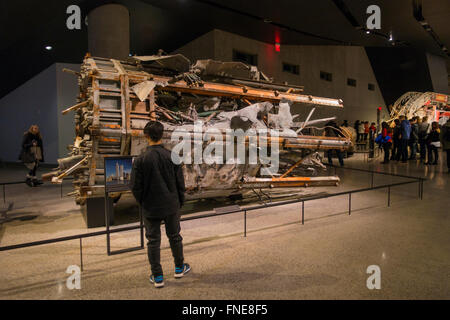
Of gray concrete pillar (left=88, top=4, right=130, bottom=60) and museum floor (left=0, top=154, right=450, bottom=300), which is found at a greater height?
gray concrete pillar (left=88, top=4, right=130, bottom=60)

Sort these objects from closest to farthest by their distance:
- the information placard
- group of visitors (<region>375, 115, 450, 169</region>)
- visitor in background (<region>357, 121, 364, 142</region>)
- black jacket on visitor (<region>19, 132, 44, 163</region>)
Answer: the information placard
black jacket on visitor (<region>19, 132, 44, 163</region>)
group of visitors (<region>375, 115, 450, 169</region>)
visitor in background (<region>357, 121, 364, 142</region>)

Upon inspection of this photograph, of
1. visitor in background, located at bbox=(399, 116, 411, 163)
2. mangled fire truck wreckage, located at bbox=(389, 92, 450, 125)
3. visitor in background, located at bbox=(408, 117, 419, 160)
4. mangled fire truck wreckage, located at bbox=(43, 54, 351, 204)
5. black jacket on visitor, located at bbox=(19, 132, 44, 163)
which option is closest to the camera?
mangled fire truck wreckage, located at bbox=(43, 54, 351, 204)

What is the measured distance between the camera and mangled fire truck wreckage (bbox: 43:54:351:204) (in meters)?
4.95

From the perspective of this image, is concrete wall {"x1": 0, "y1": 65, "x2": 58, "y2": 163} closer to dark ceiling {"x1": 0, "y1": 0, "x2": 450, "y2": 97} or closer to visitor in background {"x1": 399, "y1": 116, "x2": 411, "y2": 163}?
dark ceiling {"x1": 0, "y1": 0, "x2": 450, "y2": 97}

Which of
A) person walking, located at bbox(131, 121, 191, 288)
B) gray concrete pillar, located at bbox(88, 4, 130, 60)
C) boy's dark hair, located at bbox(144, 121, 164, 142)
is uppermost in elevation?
gray concrete pillar, located at bbox(88, 4, 130, 60)

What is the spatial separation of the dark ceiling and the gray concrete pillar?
0.29 metres

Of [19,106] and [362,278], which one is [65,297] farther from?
[19,106]

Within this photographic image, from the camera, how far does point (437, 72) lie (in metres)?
19.3

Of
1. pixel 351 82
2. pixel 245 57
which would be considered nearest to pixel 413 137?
pixel 351 82

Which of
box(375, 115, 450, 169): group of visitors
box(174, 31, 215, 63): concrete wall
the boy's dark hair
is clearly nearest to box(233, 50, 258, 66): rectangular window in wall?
box(174, 31, 215, 63): concrete wall

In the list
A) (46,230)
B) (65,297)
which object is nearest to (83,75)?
(46,230)

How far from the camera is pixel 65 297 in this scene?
2.95 metres

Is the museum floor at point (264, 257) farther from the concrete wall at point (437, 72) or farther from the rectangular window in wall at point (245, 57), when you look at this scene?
the concrete wall at point (437, 72)

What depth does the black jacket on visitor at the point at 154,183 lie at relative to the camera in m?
3.01
